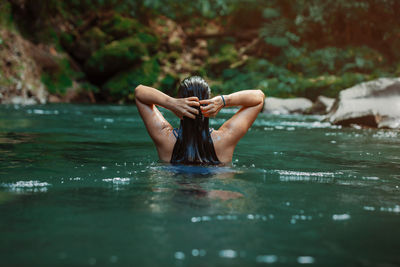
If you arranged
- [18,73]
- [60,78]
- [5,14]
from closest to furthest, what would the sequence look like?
1. [18,73]
2. [5,14]
3. [60,78]

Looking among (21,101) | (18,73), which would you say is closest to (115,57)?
(18,73)

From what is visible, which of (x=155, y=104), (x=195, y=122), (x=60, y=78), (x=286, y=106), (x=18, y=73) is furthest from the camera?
(x=60, y=78)

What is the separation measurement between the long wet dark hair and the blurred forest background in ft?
53.8

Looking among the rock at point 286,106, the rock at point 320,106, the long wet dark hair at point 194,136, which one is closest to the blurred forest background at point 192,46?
the rock at point 286,106

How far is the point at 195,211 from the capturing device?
266 cm

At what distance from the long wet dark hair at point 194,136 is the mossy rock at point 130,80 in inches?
729

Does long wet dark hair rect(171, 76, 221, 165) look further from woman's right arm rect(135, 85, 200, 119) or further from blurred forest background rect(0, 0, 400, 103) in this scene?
blurred forest background rect(0, 0, 400, 103)

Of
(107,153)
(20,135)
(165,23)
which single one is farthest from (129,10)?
(107,153)

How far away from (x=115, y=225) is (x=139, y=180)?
1.33m

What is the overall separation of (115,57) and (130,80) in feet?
4.50

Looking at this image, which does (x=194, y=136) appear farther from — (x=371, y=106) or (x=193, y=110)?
(x=371, y=106)

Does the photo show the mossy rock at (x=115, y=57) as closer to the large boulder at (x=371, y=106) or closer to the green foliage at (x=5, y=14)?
the green foliage at (x=5, y=14)

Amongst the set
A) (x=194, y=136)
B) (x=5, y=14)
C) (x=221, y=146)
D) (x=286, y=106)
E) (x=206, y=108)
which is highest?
(x=5, y=14)

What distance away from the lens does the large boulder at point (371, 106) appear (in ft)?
33.4
